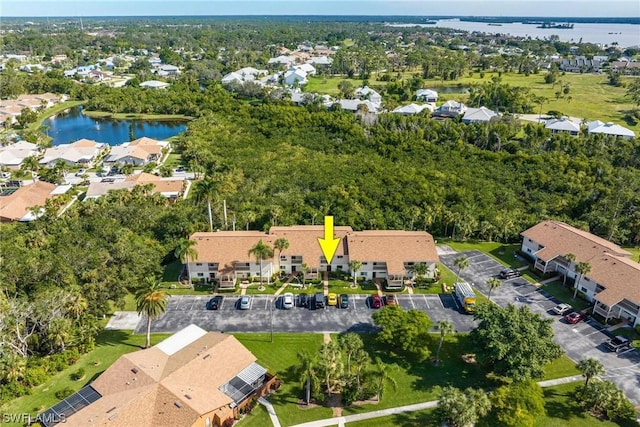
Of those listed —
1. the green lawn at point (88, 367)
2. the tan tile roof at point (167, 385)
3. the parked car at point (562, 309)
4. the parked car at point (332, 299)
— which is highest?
the tan tile roof at point (167, 385)

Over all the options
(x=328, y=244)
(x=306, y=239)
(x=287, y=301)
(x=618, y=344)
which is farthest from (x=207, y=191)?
(x=618, y=344)

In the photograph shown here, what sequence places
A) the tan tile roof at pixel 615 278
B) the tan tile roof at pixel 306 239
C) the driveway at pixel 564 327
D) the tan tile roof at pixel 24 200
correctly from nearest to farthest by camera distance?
the driveway at pixel 564 327 → the tan tile roof at pixel 615 278 → the tan tile roof at pixel 306 239 → the tan tile roof at pixel 24 200

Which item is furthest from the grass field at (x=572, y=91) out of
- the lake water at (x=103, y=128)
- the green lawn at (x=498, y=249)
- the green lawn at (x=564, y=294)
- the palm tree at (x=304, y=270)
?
the palm tree at (x=304, y=270)

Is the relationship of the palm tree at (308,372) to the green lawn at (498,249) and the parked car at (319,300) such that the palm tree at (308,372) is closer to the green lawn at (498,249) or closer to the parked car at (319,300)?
the parked car at (319,300)

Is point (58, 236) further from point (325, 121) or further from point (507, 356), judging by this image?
point (325, 121)

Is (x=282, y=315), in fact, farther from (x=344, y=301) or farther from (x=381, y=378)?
(x=381, y=378)

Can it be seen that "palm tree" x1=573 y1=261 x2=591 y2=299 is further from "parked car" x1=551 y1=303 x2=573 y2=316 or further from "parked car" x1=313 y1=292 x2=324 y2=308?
"parked car" x1=313 y1=292 x2=324 y2=308
